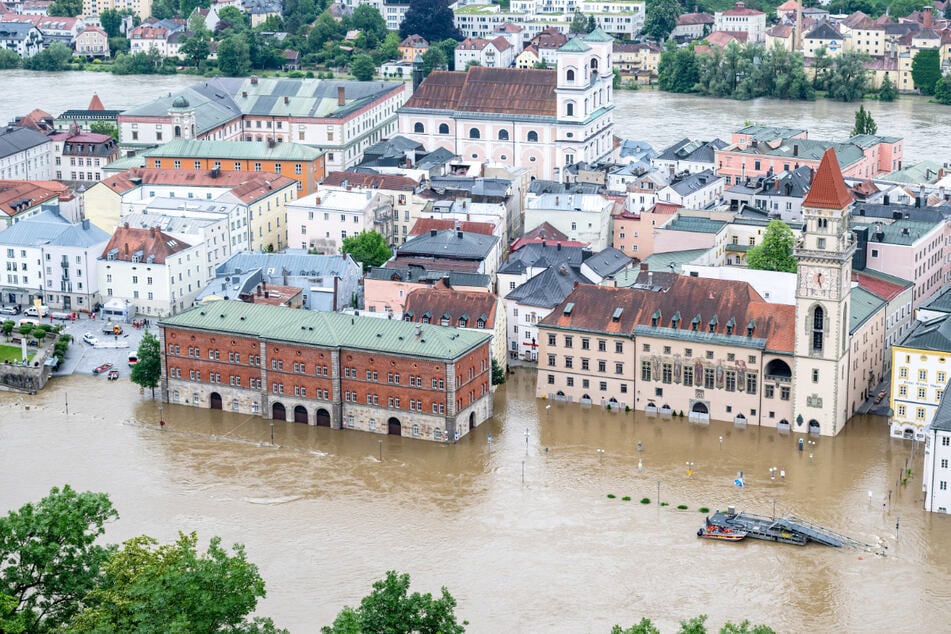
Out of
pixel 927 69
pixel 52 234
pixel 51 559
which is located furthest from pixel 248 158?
pixel 927 69

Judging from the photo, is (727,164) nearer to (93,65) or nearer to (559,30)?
(559,30)

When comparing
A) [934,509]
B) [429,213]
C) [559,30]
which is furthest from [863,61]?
[934,509]

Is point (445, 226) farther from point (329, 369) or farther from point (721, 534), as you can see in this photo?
point (721, 534)

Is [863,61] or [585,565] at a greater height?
[863,61]

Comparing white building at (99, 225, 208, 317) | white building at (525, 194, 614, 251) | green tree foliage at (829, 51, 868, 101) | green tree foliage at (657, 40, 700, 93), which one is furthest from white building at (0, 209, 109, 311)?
green tree foliage at (829, 51, 868, 101)

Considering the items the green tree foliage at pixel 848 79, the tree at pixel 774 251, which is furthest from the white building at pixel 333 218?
the green tree foliage at pixel 848 79

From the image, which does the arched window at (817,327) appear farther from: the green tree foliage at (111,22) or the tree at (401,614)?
the green tree foliage at (111,22)

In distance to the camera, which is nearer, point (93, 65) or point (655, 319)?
point (655, 319)
